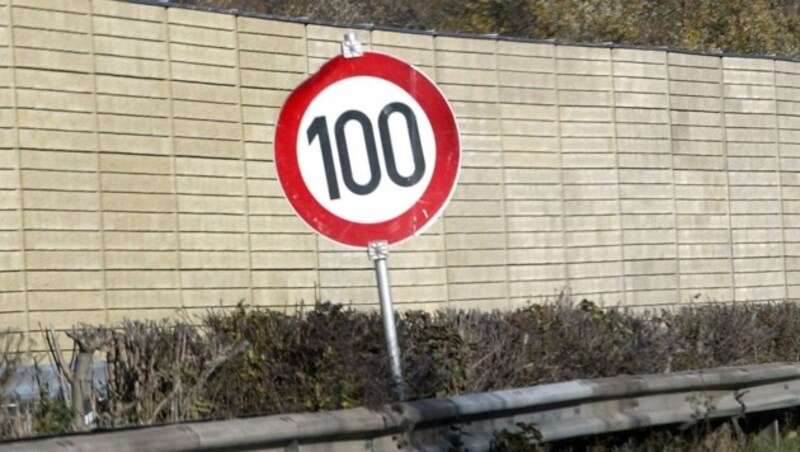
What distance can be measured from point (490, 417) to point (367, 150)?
75.6 inches

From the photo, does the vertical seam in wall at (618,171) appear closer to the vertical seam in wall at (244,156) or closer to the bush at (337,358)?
the vertical seam in wall at (244,156)

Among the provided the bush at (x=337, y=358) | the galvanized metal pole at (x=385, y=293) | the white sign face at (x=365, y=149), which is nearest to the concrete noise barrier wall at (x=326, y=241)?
the bush at (x=337, y=358)

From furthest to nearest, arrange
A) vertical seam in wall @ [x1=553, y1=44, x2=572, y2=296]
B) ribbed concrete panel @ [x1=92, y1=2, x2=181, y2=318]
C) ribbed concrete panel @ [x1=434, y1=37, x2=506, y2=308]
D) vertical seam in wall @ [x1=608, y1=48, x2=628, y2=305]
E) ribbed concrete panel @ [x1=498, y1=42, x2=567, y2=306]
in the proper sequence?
vertical seam in wall @ [x1=608, y1=48, x2=628, y2=305] < vertical seam in wall @ [x1=553, y1=44, x2=572, y2=296] < ribbed concrete panel @ [x1=498, y1=42, x2=567, y2=306] < ribbed concrete panel @ [x1=434, y1=37, x2=506, y2=308] < ribbed concrete panel @ [x1=92, y1=2, x2=181, y2=318]

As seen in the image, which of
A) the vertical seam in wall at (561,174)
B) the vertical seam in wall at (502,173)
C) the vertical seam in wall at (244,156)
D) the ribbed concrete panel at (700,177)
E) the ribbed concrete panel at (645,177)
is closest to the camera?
the vertical seam in wall at (244,156)

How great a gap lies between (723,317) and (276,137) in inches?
279

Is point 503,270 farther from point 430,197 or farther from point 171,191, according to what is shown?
point 430,197

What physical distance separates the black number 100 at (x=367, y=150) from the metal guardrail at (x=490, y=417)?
3.06ft

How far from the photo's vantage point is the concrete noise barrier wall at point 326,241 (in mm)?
14094

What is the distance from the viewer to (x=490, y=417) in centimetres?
827

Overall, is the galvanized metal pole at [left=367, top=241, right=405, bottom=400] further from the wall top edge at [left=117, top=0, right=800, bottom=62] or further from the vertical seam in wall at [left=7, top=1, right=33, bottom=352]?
the wall top edge at [left=117, top=0, right=800, bottom=62]

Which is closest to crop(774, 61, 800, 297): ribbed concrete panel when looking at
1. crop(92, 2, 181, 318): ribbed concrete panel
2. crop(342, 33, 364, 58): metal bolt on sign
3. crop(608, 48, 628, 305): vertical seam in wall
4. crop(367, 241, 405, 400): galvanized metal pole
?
crop(608, 48, 628, 305): vertical seam in wall

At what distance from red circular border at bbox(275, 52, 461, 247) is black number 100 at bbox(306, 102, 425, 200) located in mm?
72

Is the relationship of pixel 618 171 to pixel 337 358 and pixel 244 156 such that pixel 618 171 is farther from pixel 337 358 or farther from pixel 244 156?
pixel 337 358

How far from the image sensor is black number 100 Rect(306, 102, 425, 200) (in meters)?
6.89
